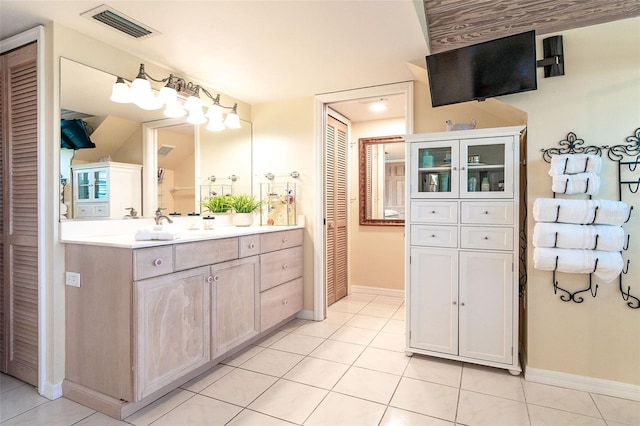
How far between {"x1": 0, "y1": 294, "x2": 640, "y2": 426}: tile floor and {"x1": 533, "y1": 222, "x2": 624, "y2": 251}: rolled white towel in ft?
3.00

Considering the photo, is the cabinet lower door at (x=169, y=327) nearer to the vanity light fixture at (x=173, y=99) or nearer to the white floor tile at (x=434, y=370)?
the vanity light fixture at (x=173, y=99)

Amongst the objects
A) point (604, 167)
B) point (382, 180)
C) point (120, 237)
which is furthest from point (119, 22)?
point (382, 180)

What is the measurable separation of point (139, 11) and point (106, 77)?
0.61 metres

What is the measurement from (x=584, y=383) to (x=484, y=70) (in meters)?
2.07

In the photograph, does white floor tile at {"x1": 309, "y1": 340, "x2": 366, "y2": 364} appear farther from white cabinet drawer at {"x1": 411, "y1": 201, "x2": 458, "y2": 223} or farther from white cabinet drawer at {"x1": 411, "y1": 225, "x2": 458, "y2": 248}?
white cabinet drawer at {"x1": 411, "y1": 201, "x2": 458, "y2": 223}

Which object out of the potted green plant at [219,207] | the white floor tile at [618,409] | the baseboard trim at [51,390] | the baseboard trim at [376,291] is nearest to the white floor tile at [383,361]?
the white floor tile at [618,409]

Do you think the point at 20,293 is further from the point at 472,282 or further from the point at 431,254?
the point at 472,282

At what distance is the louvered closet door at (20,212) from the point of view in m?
2.10

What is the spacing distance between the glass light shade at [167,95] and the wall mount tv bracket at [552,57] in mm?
2451

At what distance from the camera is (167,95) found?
244 cm

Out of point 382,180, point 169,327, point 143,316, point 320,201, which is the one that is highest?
point 382,180

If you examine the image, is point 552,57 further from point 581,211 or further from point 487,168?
point 581,211

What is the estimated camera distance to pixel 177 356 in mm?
2066

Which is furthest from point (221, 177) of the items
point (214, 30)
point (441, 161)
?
point (441, 161)
